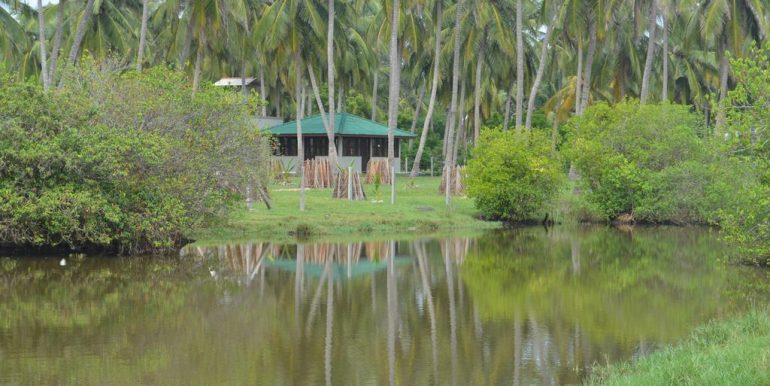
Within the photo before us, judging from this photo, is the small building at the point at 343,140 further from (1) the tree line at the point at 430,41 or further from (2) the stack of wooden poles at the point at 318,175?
(2) the stack of wooden poles at the point at 318,175

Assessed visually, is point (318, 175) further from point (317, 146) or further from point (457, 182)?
point (317, 146)

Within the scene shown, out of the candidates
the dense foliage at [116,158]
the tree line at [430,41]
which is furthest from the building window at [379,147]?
the dense foliage at [116,158]

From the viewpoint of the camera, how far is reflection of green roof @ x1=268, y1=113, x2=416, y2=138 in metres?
52.5

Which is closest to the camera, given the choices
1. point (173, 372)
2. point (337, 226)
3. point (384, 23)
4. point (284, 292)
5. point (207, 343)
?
point (173, 372)

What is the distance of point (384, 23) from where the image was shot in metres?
46.6

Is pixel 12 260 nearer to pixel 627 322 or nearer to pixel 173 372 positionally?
pixel 173 372

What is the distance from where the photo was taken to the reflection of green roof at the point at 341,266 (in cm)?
2402

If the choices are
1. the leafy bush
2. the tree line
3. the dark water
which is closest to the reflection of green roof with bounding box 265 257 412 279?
the dark water

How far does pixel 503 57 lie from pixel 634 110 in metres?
14.8

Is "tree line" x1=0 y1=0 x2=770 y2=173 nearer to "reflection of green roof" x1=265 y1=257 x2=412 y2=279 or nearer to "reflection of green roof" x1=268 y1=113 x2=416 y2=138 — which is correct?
"reflection of green roof" x1=268 y1=113 x2=416 y2=138

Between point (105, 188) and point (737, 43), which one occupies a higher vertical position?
point (737, 43)

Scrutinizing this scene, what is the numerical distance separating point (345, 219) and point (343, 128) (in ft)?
63.0

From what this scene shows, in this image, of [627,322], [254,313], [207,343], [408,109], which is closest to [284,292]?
[254,313]

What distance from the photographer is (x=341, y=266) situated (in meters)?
25.4
